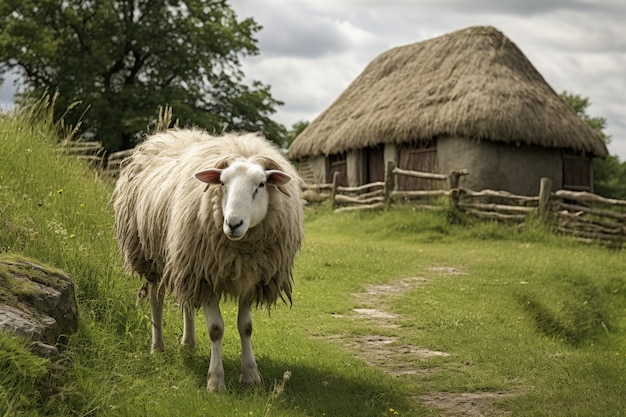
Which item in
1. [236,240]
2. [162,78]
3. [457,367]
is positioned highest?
[162,78]

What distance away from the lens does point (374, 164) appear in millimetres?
21609

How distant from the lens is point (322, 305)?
8633 mm

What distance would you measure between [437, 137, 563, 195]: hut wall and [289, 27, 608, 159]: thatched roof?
35cm

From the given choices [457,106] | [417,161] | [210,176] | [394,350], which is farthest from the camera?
[417,161]

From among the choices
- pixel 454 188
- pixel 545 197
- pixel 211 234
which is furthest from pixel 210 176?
pixel 454 188

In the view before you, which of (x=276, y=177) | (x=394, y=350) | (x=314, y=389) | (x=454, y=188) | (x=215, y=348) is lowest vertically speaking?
(x=394, y=350)

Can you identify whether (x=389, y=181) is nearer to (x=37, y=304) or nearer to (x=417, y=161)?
(x=417, y=161)

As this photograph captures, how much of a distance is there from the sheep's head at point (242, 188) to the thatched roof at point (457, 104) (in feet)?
45.4

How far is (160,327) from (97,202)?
6.94 ft

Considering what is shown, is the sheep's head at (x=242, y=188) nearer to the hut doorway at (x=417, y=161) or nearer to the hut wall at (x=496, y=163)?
the hut wall at (x=496, y=163)

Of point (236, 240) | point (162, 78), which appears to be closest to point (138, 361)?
point (236, 240)

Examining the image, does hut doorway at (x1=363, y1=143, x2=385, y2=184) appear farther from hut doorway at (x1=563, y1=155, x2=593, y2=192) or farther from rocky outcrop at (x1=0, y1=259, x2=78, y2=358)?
rocky outcrop at (x1=0, y1=259, x2=78, y2=358)

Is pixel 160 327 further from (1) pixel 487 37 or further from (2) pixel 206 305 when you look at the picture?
(1) pixel 487 37

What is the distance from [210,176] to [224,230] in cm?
47
